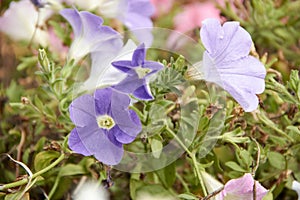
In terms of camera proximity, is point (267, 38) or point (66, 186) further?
point (267, 38)

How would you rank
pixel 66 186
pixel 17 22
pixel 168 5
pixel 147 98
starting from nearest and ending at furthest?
pixel 147 98, pixel 66 186, pixel 17 22, pixel 168 5

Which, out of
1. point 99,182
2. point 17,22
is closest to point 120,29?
point 17,22

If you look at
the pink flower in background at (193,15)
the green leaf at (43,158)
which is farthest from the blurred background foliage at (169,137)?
the pink flower in background at (193,15)

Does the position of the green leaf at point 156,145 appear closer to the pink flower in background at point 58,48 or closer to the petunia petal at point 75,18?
the petunia petal at point 75,18

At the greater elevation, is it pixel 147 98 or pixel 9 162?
pixel 147 98

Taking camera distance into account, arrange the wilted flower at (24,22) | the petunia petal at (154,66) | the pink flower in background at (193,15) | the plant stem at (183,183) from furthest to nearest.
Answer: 1. the pink flower in background at (193,15)
2. the wilted flower at (24,22)
3. the plant stem at (183,183)
4. the petunia petal at (154,66)

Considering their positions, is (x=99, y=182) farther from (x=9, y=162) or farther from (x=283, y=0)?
(x=283, y=0)
